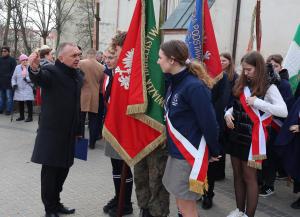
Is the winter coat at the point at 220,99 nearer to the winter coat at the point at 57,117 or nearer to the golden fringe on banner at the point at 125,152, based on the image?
the golden fringe on banner at the point at 125,152

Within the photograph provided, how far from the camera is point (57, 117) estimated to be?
13.4 feet

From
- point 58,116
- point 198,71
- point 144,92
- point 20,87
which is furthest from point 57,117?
point 20,87

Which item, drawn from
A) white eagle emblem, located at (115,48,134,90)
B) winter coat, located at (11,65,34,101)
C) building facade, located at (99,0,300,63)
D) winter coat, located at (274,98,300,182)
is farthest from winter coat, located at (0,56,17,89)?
winter coat, located at (274,98,300,182)

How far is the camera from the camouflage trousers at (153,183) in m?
3.94

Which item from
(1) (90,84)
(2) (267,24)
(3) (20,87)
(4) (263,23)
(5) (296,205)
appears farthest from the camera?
(4) (263,23)

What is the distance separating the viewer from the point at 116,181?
448 centimetres

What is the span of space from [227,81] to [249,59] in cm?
87

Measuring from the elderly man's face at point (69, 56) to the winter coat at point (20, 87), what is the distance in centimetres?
680

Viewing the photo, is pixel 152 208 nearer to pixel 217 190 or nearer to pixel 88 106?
pixel 217 190

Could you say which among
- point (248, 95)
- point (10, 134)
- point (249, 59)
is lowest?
point (10, 134)

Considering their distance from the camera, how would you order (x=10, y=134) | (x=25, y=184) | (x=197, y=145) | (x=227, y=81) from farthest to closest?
(x=10, y=134), (x=25, y=184), (x=227, y=81), (x=197, y=145)

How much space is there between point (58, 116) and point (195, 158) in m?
1.64

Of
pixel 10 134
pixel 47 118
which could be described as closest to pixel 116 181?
pixel 47 118

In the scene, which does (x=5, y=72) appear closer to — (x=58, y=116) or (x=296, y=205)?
(x=58, y=116)
